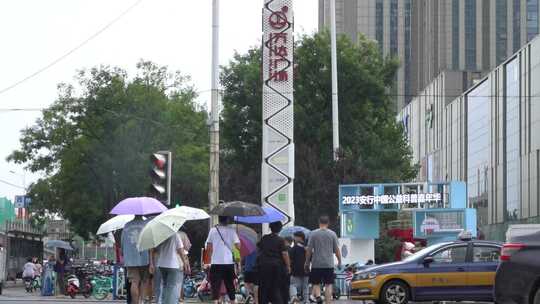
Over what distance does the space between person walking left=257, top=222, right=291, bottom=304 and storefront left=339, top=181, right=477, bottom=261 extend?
21505mm

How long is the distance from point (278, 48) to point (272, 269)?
17769mm

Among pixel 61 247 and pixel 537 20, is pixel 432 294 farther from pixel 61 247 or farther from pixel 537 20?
pixel 537 20

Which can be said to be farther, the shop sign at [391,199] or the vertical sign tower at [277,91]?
the shop sign at [391,199]

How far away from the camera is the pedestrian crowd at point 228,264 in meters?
17.1

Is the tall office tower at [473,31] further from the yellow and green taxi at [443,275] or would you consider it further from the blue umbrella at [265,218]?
the yellow and green taxi at [443,275]

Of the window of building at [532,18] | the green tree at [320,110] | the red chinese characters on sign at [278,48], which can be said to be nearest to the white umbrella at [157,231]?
the red chinese characters on sign at [278,48]

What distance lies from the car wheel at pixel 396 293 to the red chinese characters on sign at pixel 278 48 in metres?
11.1

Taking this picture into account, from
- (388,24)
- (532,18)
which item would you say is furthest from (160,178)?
(388,24)

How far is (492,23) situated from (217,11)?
13350cm

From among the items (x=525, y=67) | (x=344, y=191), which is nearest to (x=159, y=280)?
(x=344, y=191)

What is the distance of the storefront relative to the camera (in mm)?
38969

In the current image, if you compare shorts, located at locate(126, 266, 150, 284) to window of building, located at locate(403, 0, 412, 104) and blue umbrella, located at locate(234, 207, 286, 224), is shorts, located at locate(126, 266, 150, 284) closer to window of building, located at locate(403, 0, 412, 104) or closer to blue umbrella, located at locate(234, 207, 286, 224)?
blue umbrella, located at locate(234, 207, 286, 224)

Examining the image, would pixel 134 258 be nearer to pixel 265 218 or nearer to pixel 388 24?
pixel 265 218

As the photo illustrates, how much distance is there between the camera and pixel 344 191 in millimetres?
41156
